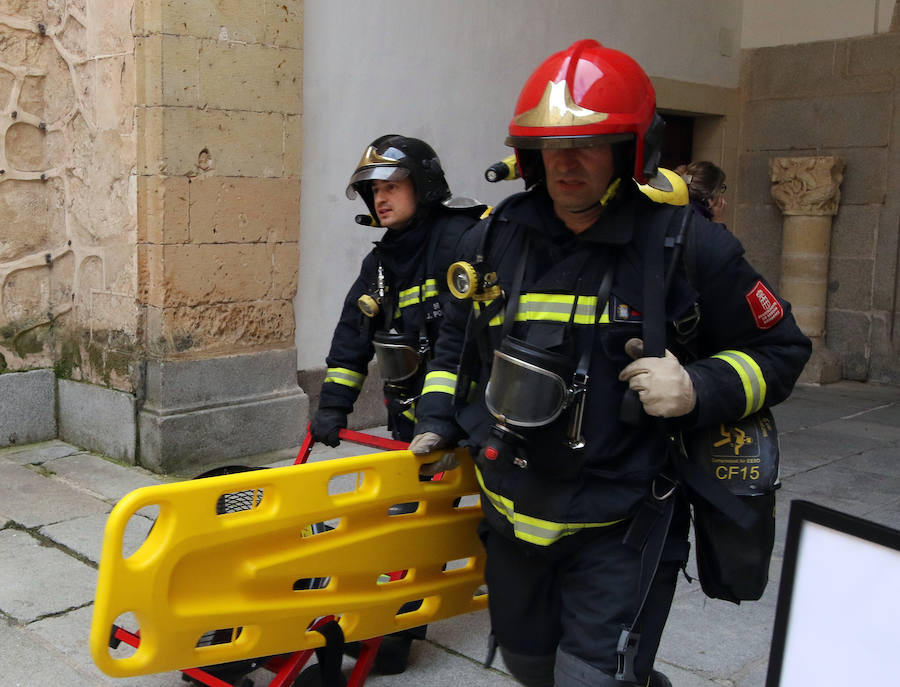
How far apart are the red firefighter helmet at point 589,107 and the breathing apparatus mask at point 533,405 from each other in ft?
1.47

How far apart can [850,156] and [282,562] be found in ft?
25.2

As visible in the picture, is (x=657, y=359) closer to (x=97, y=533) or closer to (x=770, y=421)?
(x=770, y=421)

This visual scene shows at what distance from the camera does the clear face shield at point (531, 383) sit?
83.2 inches

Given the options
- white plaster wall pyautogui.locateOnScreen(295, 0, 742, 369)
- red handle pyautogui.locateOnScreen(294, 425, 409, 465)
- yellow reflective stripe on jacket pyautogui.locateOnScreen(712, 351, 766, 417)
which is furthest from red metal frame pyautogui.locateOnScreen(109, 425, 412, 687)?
white plaster wall pyautogui.locateOnScreen(295, 0, 742, 369)

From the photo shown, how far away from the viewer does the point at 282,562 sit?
2424 mm

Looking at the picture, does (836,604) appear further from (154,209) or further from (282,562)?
(154,209)

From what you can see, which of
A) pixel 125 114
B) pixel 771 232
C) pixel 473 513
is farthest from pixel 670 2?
pixel 473 513

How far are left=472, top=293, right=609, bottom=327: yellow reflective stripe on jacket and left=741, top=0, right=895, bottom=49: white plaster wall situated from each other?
7.53 meters

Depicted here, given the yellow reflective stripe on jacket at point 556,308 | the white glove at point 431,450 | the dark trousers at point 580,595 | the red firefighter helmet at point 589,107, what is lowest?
the dark trousers at point 580,595

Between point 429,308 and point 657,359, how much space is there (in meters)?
1.28

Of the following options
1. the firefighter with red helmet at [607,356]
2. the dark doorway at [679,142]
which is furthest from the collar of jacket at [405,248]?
the dark doorway at [679,142]

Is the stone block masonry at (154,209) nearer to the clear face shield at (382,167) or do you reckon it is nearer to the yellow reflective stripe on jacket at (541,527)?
the clear face shield at (382,167)

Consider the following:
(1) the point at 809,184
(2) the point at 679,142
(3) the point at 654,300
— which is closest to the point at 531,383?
(3) the point at 654,300

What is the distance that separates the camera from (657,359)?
2119 mm
